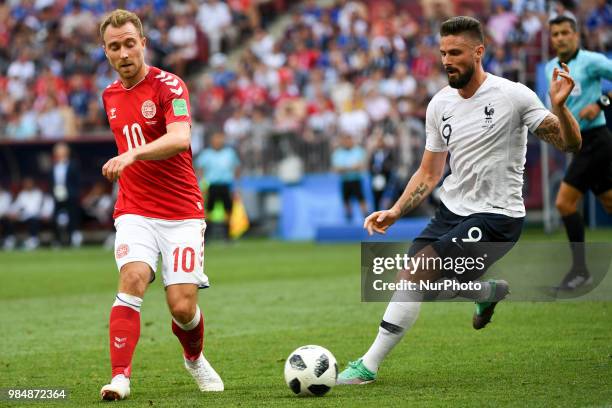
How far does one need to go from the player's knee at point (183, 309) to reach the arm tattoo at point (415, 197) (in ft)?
4.84

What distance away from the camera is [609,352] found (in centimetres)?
752

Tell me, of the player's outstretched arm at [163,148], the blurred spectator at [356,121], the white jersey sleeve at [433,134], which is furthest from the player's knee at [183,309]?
the blurred spectator at [356,121]

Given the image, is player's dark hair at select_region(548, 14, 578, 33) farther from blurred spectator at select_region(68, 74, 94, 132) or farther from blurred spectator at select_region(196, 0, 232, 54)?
blurred spectator at select_region(196, 0, 232, 54)

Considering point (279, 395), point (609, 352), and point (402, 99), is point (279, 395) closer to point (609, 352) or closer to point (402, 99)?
point (609, 352)

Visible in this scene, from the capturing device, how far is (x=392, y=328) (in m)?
6.66

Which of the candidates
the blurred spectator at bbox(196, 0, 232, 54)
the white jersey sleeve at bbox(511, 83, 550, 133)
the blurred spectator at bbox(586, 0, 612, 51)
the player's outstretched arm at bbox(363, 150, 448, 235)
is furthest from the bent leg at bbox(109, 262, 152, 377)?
the blurred spectator at bbox(196, 0, 232, 54)

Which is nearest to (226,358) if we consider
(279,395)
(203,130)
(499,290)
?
(279,395)

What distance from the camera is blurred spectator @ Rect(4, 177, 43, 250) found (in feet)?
84.6

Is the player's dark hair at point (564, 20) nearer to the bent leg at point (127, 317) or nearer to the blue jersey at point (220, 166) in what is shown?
the bent leg at point (127, 317)

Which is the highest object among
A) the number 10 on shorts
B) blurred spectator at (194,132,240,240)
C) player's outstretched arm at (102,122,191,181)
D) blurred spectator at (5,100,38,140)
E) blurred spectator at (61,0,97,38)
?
blurred spectator at (61,0,97,38)

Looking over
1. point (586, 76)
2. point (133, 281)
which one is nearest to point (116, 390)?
point (133, 281)

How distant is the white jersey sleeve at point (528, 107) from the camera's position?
654 centimetres

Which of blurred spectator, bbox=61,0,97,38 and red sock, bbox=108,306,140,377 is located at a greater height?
blurred spectator, bbox=61,0,97,38

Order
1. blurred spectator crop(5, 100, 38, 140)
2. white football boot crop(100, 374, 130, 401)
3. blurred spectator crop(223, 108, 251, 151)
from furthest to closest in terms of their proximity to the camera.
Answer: blurred spectator crop(5, 100, 38, 140)
blurred spectator crop(223, 108, 251, 151)
white football boot crop(100, 374, 130, 401)
